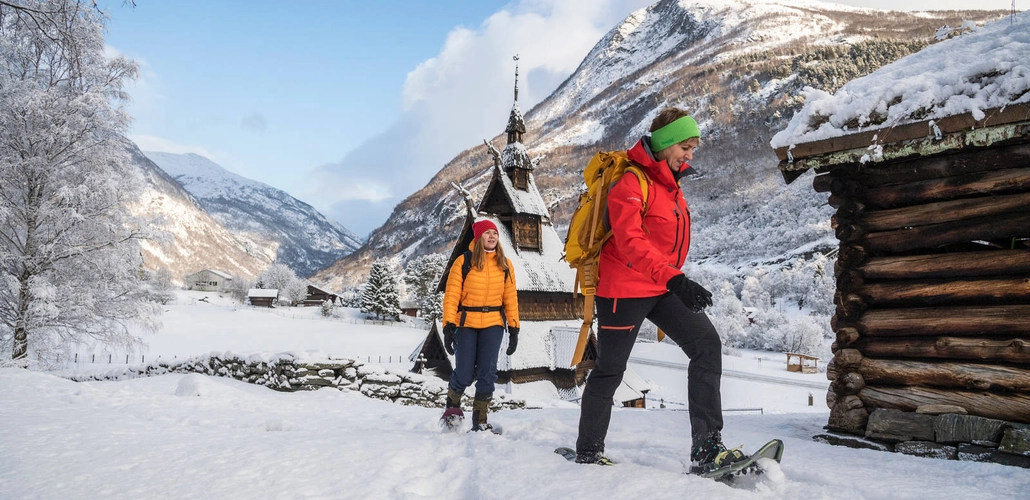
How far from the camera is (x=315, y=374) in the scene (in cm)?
1036

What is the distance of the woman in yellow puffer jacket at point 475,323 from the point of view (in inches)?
209

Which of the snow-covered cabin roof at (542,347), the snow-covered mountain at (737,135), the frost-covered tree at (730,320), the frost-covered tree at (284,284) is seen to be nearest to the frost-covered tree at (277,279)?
the frost-covered tree at (284,284)

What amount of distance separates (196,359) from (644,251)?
12.1m

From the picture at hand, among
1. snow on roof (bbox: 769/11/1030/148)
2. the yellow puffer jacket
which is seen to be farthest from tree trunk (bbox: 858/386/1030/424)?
the yellow puffer jacket

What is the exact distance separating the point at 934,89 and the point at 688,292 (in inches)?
132

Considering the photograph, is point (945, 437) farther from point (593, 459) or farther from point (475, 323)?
point (475, 323)

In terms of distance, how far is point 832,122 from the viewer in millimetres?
4996

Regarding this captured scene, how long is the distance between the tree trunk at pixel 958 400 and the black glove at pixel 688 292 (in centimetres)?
305

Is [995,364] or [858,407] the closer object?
[995,364]

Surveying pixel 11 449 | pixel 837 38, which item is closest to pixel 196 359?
pixel 11 449

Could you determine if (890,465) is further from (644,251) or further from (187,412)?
(187,412)

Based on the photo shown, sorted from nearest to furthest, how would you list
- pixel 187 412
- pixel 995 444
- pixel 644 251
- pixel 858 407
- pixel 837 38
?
pixel 644 251, pixel 995 444, pixel 858 407, pixel 187 412, pixel 837 38

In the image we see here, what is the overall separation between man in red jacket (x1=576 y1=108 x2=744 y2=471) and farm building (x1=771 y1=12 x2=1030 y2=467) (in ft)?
7.91

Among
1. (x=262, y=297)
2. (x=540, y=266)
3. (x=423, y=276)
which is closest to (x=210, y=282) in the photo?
(x=262, y=297)
